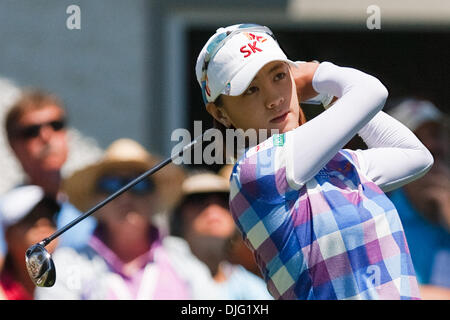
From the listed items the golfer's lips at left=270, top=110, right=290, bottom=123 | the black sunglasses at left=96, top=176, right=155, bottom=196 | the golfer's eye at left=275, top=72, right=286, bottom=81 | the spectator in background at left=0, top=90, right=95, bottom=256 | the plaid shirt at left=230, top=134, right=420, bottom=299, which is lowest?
the black sunglasses at left=96, top=176, right=155, bottom=196

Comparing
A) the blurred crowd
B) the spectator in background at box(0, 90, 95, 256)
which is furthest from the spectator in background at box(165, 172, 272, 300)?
the spectator in background at box(0, 90, 95, 256)

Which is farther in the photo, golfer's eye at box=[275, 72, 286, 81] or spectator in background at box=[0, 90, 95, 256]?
spectator in background at box=[0, 90, 95, 256]

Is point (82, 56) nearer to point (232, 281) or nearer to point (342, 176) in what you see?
point (232, 281)

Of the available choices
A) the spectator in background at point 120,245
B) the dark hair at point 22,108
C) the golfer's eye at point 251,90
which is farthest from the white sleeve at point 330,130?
the dark hair at point 22,108

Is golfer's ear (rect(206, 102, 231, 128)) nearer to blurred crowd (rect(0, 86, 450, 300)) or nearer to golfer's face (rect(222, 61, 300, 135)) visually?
golfer's face (rect(222, 61, 300, 135))

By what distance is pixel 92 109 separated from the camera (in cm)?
594

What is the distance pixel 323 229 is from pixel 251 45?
430 mm

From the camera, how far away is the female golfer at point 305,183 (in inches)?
97.0

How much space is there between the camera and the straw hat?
187 inches

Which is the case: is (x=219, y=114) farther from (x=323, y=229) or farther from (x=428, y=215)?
(x=428, y=215)

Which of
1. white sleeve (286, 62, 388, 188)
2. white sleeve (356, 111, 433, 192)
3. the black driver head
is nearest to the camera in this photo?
white sleeve (286, 62, 388, 188)

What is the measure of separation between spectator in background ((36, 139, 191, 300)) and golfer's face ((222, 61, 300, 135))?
1.88 meters

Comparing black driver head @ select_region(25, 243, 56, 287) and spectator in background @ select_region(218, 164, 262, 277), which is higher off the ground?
black driver head @ select_region(25, 243, 56, 287)

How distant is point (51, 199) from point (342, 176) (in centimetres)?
224
